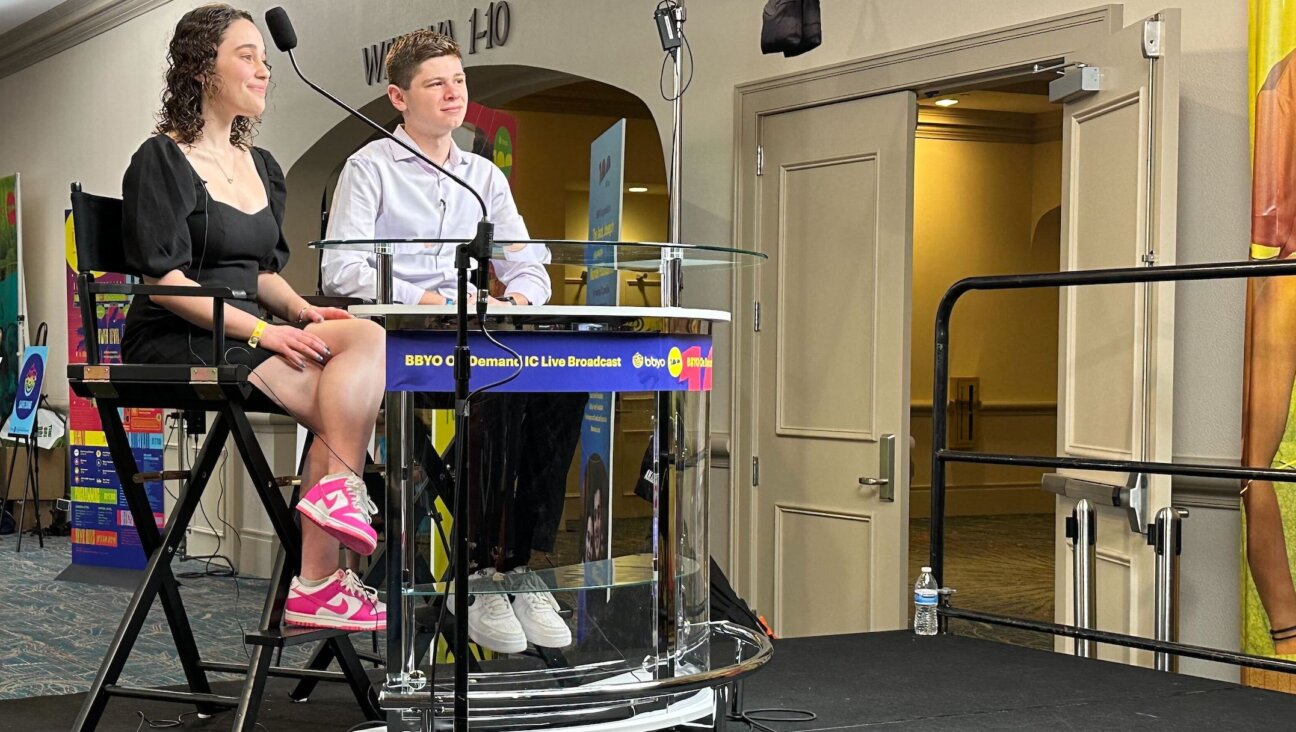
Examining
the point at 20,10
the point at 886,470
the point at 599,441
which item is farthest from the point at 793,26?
the point at 20,10

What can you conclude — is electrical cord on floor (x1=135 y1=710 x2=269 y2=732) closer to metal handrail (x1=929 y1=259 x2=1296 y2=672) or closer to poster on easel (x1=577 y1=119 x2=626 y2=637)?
poster on easel (x1=577 y1=119 x2=626 y2=637)

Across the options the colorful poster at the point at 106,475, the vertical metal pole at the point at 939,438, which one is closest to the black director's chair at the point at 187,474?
the vertical metal pole at the point at 939,438

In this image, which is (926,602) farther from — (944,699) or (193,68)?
(193,68)

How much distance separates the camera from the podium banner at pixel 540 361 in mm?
2127

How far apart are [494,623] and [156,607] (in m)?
5.47

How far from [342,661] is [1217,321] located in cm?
260

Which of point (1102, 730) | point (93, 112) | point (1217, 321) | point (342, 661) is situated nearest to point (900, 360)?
point (1217, 321)

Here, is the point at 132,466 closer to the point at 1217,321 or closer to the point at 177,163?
the point at 177,163

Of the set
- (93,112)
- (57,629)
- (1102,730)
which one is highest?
(93,112)

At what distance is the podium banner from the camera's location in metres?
2.13

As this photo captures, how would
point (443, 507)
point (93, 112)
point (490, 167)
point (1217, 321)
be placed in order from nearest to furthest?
point (443, 507) → point (490, 167) → point (1217, 321) → point (93, 112)

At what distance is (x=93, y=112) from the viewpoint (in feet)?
33.4

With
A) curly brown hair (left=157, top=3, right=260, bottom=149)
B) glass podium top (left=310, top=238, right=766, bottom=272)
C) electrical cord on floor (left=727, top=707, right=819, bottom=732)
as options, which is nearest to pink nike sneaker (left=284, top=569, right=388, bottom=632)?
glass podium top (left=310, top=238, right=766, bottom=272)

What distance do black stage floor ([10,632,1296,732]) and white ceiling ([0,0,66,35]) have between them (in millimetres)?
8606
